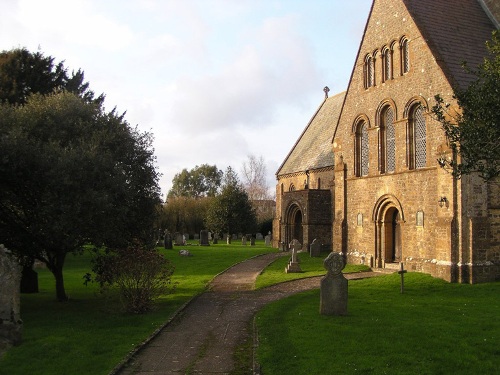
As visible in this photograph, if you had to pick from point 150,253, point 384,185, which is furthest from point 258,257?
point 150,253

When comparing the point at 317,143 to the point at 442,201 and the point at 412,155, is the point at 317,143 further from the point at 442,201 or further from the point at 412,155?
the point at 442,201

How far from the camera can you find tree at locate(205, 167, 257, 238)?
51.8m

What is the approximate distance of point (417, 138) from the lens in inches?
902

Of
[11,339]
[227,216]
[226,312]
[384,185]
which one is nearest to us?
[11,339]

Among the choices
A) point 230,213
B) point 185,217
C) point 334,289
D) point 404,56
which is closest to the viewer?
point 334,289

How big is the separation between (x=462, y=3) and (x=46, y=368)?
25.1 m

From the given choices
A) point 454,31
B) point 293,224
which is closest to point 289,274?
point 454,31

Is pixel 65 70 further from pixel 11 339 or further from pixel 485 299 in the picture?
pixel 485 299

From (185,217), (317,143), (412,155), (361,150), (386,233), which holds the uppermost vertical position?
(317,143)

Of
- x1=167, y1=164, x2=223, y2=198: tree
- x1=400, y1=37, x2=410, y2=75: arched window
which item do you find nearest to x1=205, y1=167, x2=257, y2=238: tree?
x1=400, y1=37, x2=410, y2=75: arched window

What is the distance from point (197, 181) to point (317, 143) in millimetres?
60735

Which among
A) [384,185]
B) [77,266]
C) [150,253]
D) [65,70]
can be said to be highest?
[65,70]

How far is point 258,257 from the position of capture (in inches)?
1287

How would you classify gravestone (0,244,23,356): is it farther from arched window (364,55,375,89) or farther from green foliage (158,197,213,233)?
green foliage (158,197,213,233)
